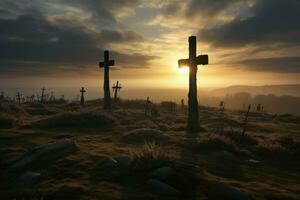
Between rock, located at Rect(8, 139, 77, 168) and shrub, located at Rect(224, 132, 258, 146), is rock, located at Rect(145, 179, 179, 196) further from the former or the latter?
shrub, located at Rect(224, 132, 258, 146)

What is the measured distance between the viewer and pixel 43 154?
1305cm

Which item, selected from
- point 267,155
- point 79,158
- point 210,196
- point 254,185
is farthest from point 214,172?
point 267,155

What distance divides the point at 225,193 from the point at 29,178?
5.71 m

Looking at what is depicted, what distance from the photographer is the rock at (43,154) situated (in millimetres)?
12516

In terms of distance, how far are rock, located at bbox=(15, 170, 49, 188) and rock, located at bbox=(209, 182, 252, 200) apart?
5.09 meters

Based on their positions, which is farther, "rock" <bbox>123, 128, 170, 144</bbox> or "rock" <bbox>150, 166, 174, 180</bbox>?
"rock" <bbox>123, 128, 170, 144</bbox>

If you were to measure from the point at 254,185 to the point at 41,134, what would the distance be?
12.2 meters

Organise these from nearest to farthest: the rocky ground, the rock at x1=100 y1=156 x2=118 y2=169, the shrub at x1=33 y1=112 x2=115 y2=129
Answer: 1. the rocky ground
2. the rock at x1=100 y1=156 x2=118 y2=169
3. the shrub at x1=33 y1=112 x2=115 y2=129

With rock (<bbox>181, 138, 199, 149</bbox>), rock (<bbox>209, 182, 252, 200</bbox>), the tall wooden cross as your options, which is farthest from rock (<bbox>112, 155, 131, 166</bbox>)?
the tall wooden cross

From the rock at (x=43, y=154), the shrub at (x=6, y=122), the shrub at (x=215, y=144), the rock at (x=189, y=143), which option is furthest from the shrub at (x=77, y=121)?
the rock at (x=43, y=154)

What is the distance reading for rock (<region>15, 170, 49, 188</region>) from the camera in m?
10.5

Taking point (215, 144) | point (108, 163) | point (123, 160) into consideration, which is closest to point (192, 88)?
point (215, 144)

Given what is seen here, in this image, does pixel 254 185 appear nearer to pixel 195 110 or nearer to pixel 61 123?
pixel 195 110

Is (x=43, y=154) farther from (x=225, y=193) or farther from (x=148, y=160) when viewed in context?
(x=225, y=193)
